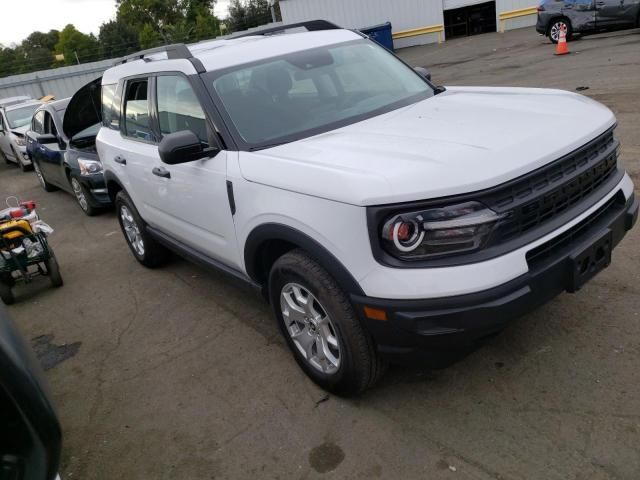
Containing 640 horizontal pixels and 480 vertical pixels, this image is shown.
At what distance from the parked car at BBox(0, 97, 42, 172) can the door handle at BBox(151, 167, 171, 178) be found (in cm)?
1024

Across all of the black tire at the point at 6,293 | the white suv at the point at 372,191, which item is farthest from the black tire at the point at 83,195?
the white suv at the point at 372,191

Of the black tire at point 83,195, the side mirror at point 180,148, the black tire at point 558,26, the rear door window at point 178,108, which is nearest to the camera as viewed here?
the side mirror at point 180,148

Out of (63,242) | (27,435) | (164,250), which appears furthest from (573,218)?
(63,242)

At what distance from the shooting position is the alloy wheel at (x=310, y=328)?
9.64 ft

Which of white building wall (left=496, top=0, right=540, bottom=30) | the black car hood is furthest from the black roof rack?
white building wall (left=496, top=0, right=540, bottom=30)

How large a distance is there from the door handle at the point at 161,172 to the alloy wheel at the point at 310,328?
56.6 inches

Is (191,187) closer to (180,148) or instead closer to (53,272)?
(180,148)

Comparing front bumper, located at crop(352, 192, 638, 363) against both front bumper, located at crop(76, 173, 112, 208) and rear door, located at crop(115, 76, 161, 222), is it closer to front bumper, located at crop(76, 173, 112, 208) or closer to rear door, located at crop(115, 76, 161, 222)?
rear door, located at crop(115, 76, 161, 222)

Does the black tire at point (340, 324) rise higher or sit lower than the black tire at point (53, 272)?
higher

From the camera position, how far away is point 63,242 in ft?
23.4

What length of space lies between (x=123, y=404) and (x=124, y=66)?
3.04 m

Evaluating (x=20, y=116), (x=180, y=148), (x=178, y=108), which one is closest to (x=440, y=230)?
(x=180, y=148)

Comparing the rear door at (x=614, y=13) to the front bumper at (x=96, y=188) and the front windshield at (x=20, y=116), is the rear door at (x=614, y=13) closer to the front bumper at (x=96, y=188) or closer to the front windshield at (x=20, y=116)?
the front bumper at (x=96, y=188)

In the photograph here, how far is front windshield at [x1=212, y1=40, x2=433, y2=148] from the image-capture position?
3.37 metres
